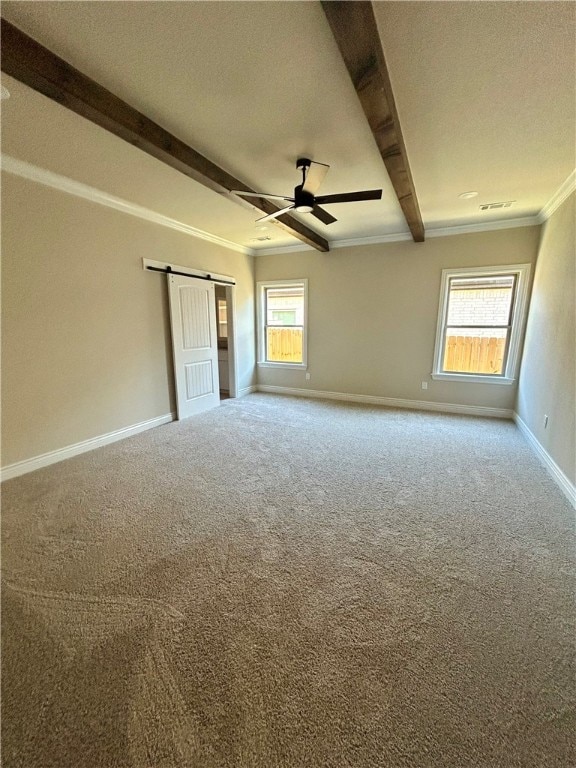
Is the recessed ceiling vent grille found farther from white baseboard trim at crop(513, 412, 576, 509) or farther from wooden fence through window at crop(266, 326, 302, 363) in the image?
wooden fence through window at crop(266, 326, 302, 363)

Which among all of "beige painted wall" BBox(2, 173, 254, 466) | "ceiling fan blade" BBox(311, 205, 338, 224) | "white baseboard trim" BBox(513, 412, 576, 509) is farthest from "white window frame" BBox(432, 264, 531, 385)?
"beige painted wall" BBox(2, 173, 254, 466)

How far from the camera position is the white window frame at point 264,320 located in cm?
552

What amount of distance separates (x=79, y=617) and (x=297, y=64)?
3.02 m

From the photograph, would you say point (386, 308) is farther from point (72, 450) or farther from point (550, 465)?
point (72, 450)

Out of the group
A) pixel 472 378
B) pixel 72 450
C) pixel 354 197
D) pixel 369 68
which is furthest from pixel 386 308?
pixel 72 450

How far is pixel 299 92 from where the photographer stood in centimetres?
184

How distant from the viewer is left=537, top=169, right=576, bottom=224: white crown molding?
290 cm

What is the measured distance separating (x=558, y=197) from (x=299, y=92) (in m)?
3.10

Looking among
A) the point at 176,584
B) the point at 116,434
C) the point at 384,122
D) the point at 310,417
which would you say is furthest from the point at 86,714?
the point at 310,417

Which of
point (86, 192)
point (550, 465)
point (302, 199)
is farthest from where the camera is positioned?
point (86, 192)

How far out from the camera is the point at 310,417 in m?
4.51

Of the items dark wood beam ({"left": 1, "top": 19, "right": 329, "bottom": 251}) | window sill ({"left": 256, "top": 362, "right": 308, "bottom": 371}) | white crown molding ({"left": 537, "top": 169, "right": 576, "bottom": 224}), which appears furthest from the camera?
window sill ({"left": 256, "top": 362, "right": 308, "bottom": 371})

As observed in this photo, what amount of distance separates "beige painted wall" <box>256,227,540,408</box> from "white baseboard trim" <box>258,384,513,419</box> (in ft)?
0.23

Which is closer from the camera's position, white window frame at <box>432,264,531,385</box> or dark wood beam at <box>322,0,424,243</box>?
dark wood beam at <box>322,0,424,243</box>
